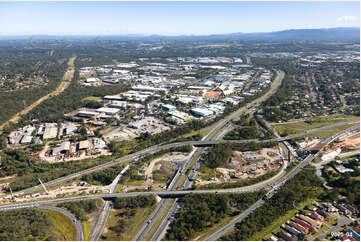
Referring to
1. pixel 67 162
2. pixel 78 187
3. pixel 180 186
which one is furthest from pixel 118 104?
pixel 180 186

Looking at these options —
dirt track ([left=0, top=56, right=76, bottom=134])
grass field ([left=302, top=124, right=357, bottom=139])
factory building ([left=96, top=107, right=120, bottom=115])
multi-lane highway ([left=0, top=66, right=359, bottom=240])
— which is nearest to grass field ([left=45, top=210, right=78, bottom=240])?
multi-lane highway ([left=0, top=66, right=359, bottom=240])

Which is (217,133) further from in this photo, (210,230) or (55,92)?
(55,92)

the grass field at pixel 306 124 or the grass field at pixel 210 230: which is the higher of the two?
the grass field at pixel 306 124

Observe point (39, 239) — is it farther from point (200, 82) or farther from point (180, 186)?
point (200, 82)

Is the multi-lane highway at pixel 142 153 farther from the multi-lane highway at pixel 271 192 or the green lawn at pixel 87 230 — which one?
the green lawn at pixel 87 230

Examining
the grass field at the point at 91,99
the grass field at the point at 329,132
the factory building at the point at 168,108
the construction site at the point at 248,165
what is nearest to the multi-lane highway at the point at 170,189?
the grass field at the point at 329,132
